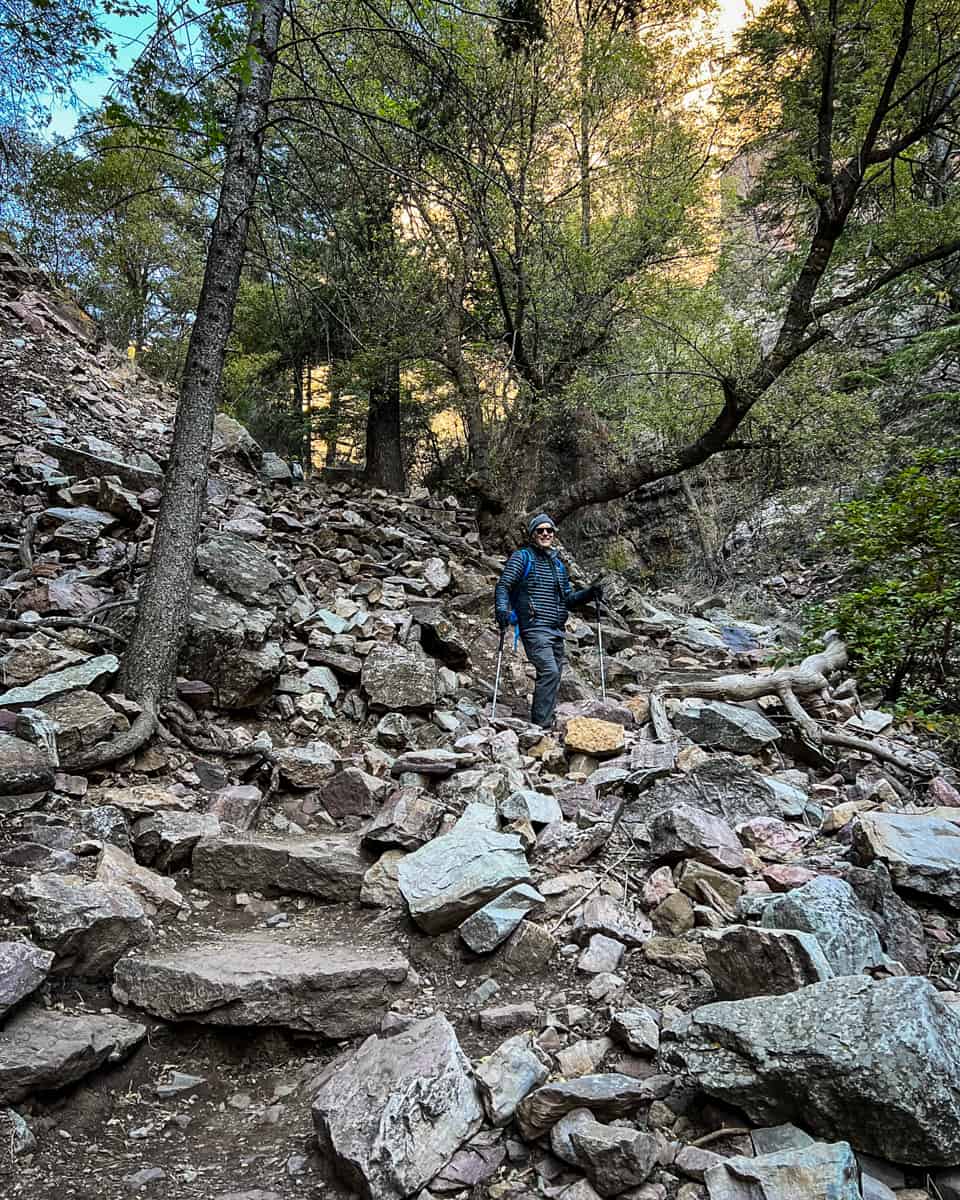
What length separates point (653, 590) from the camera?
17172mm

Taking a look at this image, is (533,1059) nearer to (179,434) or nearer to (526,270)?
(179,434)

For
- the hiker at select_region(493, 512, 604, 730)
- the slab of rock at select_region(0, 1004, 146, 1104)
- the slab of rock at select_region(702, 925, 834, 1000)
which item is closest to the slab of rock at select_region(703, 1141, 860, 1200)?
the slab of rock at select_region(702, 925, 834, 1000)

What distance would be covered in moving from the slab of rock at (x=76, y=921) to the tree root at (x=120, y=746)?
115 cm

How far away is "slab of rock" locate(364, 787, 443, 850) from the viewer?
4.42 meters

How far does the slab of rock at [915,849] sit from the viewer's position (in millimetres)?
3367

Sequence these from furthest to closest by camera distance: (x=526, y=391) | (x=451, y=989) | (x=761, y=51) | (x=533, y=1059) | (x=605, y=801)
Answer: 1. (x=526, y=391)
2. (x=761, y=51)
3. (x=605, y=801)
4. (x=451, y=989)
5. (x=533, y=1059)

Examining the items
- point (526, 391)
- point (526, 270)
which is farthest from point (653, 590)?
point (526, 270)

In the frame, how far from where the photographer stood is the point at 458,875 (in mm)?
3732

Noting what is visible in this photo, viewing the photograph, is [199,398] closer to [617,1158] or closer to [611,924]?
[611,924]

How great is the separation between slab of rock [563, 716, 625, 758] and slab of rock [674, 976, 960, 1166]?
10.8 ft

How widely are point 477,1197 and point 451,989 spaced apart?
114 centimetres

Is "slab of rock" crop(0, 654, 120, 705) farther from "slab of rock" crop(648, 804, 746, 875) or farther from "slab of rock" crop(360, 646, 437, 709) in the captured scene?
"slab of rock" crop(648, 804, 746, 875)

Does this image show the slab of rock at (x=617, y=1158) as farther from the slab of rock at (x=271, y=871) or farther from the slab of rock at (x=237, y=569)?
the slab of rock at (x=237, y=569)

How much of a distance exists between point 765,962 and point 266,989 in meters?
2.20
